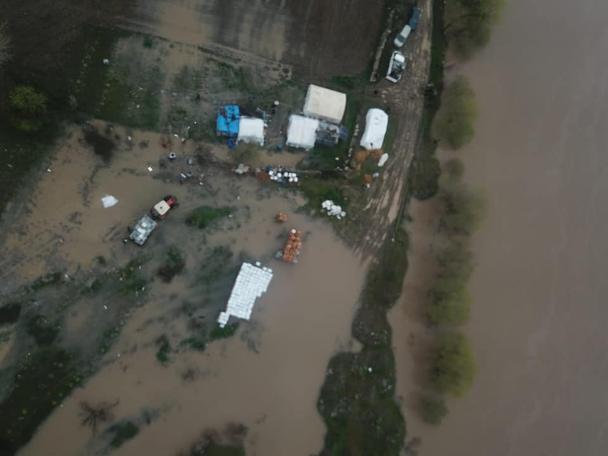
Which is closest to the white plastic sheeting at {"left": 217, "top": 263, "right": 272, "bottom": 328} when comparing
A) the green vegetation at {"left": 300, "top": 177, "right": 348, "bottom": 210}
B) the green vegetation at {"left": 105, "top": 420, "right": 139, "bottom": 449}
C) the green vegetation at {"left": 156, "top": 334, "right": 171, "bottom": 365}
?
the green vegetation at {"left": 156, "top": 334, "right": 171, "bottom": 365}

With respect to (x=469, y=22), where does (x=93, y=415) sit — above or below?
below

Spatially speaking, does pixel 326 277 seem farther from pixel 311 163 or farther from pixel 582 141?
pixel 582 141

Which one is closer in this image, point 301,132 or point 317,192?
point 301,132

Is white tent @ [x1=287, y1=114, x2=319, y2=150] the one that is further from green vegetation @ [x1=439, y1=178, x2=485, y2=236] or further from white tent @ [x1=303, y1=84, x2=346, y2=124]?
green vegetation @ [x1=439, y1=178, x2=485, y2=236]

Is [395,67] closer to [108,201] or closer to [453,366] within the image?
[453,366]

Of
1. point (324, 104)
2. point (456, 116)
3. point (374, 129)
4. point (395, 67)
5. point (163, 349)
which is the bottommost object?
point (163, 349)

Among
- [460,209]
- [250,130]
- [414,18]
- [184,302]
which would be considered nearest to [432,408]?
[460,209]

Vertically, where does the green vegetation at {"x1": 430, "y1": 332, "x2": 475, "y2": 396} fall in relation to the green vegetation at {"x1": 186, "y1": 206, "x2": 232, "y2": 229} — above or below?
below
